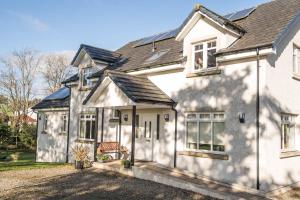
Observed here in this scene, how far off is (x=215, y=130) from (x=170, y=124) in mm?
2774

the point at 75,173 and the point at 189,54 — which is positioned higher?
the point at 189,54

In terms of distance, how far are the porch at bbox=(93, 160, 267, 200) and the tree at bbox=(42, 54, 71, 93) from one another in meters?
46.3

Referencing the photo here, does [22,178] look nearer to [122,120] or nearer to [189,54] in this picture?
[122,120]

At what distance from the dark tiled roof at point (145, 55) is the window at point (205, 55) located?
85 centimetres

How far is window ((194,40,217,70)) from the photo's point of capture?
14461 mm

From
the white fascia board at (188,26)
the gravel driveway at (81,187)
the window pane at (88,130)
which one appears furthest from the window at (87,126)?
the white fascia board at (188,26)

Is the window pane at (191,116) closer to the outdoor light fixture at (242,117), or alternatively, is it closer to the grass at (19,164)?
the outdoor light fixture at (242,117)

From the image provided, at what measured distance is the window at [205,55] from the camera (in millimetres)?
14461

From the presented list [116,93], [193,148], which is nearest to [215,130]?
[193,148]

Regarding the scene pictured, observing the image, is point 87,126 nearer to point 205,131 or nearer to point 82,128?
point 82,128

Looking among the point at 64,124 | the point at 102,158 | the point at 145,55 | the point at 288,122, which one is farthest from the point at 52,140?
the point at 288,122

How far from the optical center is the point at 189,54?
15359 millimetres

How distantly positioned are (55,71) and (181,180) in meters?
52.8

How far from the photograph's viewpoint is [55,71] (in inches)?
2409
